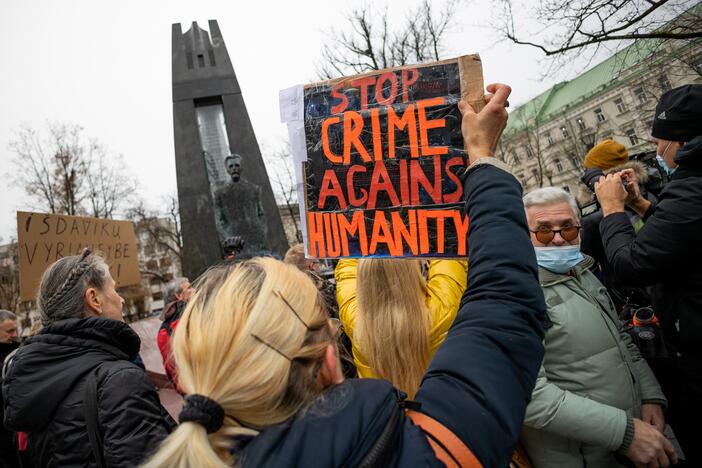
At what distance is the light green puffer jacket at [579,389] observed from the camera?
61.2 inches

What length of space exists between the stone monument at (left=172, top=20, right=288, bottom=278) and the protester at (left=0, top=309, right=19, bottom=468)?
4.12 metres

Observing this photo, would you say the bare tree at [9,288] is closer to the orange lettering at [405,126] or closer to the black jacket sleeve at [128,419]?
the black jacket sleeve at [128,419]

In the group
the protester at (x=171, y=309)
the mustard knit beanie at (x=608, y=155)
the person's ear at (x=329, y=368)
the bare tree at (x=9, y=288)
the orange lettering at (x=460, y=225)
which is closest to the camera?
the person's ear at (x=329, y=368)

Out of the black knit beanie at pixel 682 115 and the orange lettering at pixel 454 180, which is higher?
the black knit beanie at pixel 682 115

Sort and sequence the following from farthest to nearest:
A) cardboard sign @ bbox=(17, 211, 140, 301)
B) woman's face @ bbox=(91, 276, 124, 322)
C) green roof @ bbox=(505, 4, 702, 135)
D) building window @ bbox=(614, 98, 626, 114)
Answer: green roof @ bbox=(505, 4, 702, 135) < building window @ bbox=(614, 98, 626, 114) < cardboard sign @ bbox=(17, 211, 140, 301) < woman's face @ bbox=(91, 276, 124, 322)

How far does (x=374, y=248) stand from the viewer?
150cm

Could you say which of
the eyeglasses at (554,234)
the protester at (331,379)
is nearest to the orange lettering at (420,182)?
the protester at (331,379)

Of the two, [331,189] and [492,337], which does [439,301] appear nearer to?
[331,189]

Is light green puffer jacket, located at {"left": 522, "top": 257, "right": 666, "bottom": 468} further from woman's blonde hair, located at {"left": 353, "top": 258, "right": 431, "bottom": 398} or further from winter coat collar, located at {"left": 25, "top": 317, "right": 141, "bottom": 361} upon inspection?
winter coat collar, located at {"left": 25, "top": 317, "right": 141, "bottom": 361}

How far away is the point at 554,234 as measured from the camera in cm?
192

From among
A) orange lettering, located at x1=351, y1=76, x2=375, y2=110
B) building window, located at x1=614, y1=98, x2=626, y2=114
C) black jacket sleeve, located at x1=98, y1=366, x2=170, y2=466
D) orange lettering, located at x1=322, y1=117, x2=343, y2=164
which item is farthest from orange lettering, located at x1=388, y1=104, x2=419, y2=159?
building window, located at x1=614, y1=98, x2=626, y2=114

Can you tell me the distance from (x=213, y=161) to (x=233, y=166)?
1027mm

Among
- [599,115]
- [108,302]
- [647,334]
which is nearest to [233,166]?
[108,302]

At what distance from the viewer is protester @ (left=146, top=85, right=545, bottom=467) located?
0.70 metres
